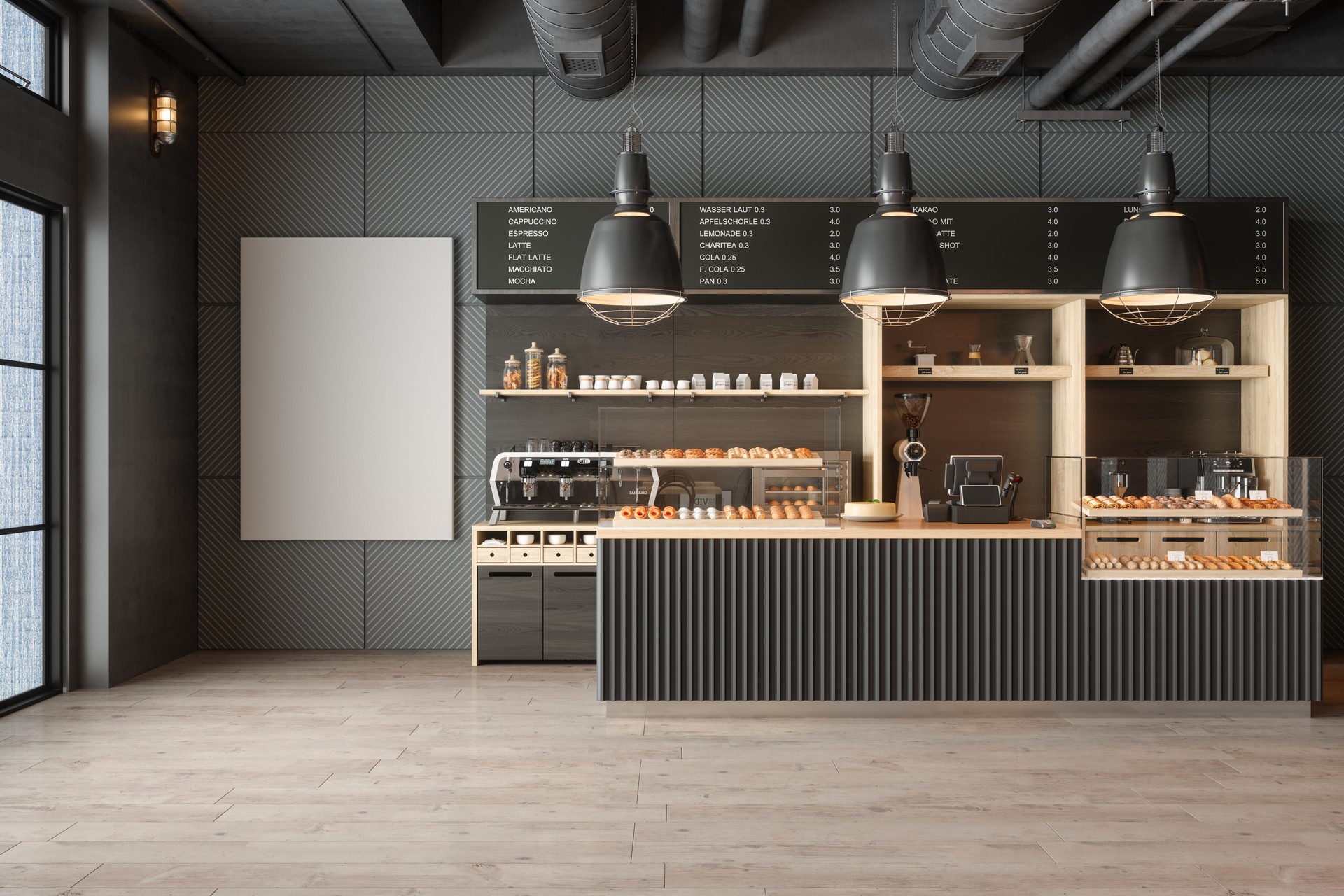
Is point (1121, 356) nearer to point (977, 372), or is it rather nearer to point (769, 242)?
point (977, 372)

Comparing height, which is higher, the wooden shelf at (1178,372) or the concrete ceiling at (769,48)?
the concrete ceiling at (769,48)

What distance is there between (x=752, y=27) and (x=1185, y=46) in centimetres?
238

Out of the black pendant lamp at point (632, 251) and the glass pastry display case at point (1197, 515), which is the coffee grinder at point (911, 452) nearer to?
the glass pastry display case at point (1197, 515)

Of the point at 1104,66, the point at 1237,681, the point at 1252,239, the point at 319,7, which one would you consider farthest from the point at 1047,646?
the point at 319,7

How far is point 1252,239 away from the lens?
5.58 m

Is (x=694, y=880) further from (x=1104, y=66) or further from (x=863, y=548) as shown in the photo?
(x=1104, y=66)

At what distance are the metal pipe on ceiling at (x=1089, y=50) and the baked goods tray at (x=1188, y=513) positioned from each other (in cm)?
235

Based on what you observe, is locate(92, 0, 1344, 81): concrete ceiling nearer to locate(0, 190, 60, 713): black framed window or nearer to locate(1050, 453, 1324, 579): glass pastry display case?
locate(0, 190, 60, 713): black framed window

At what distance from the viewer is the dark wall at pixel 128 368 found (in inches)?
195

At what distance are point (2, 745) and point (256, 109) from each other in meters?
4.04

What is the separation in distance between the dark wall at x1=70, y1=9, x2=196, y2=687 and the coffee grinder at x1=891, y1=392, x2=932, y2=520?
4346 mm

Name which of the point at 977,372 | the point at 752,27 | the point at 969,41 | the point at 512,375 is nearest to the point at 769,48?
the point at 752,27

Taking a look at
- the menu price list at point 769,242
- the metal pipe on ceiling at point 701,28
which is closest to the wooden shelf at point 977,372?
the menu price list at point 769,242

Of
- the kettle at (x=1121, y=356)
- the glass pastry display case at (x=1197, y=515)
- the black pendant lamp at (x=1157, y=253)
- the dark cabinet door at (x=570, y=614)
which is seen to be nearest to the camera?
the black pendant lamp at (x=1157, y=253)
